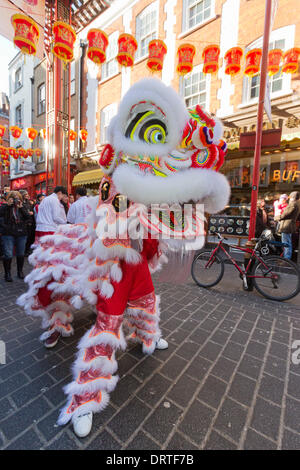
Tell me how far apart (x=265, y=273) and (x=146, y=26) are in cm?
1103

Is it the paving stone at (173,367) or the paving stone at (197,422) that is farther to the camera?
the paving stone at (173,367)

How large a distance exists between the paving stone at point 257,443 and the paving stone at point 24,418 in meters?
1.30

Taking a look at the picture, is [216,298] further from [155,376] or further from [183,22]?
[183,22]

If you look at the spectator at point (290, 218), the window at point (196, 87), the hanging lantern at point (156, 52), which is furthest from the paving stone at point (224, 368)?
the window at point (196, 87)

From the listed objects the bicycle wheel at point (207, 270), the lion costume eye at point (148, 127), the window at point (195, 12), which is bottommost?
the bicycle wheel at point (207, 270)

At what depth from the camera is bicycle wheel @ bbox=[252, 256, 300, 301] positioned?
3441mm

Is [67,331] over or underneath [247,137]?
underneath

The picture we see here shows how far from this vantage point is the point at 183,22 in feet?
26.0

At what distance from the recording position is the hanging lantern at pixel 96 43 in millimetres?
5544

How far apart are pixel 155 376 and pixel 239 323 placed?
1422mm

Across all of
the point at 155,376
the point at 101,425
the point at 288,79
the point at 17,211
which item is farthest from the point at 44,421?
the point at 288,79

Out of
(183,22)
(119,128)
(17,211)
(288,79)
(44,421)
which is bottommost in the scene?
(44,421)

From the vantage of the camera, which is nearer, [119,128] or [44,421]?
[119,128]

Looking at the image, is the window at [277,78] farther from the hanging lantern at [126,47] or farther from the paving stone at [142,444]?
the paving stone at [142,444]
